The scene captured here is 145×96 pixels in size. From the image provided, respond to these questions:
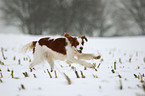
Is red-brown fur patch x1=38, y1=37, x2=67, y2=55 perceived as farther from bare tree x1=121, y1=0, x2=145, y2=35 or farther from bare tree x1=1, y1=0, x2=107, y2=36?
bare tree x1=121, y1=0, x2=145, y2=35

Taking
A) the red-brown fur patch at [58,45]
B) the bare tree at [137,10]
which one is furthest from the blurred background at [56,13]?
the red-brown fur patch at [58,45]

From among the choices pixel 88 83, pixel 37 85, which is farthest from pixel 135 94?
pixel 37 85

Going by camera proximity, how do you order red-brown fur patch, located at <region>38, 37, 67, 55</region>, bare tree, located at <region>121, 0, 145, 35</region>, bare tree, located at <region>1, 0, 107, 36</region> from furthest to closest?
1. bare tree, located at <region>121, 0, 145, 35</region>
2. bare tree, located at <region>1, 0, 107, 36</region>
3. red-brown fur patch, located at <region>38, 37, 67, 55</region>

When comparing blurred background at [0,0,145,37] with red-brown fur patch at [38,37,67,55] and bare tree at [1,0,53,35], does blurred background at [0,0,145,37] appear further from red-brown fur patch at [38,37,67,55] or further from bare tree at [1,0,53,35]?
red-brown fur patch at [38,37,67,55]

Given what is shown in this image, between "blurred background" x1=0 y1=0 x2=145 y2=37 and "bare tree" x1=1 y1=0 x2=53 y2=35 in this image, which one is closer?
"bare tree" x1=1 y1=0 x2=53 y2=35

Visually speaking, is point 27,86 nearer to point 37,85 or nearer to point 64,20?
point 37,85

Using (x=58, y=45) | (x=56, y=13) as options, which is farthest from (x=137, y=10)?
(x=58, y=45)

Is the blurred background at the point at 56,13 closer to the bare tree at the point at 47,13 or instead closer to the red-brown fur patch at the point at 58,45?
the bare tree at the point at 47,13

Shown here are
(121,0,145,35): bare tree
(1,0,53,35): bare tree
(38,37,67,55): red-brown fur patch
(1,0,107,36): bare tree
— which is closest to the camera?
(38,37,67,55): red-brown fur patch

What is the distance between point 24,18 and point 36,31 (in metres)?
3.15

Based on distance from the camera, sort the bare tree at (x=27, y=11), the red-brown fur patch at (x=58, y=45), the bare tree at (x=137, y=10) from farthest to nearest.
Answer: the bare tree at (x=137, y=10)
the bare tree at (x=27, y=11)
the red-brown fur patch at (x=58, y=45)

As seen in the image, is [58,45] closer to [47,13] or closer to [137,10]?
[47,13]

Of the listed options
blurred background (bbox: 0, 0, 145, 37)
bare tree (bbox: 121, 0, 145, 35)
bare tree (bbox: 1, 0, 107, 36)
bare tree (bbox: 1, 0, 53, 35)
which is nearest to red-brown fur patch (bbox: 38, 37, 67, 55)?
blurred background (bbox: 0, 0, 145, 37)

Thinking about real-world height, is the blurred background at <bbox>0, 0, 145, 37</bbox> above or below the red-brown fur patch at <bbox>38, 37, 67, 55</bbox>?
above
